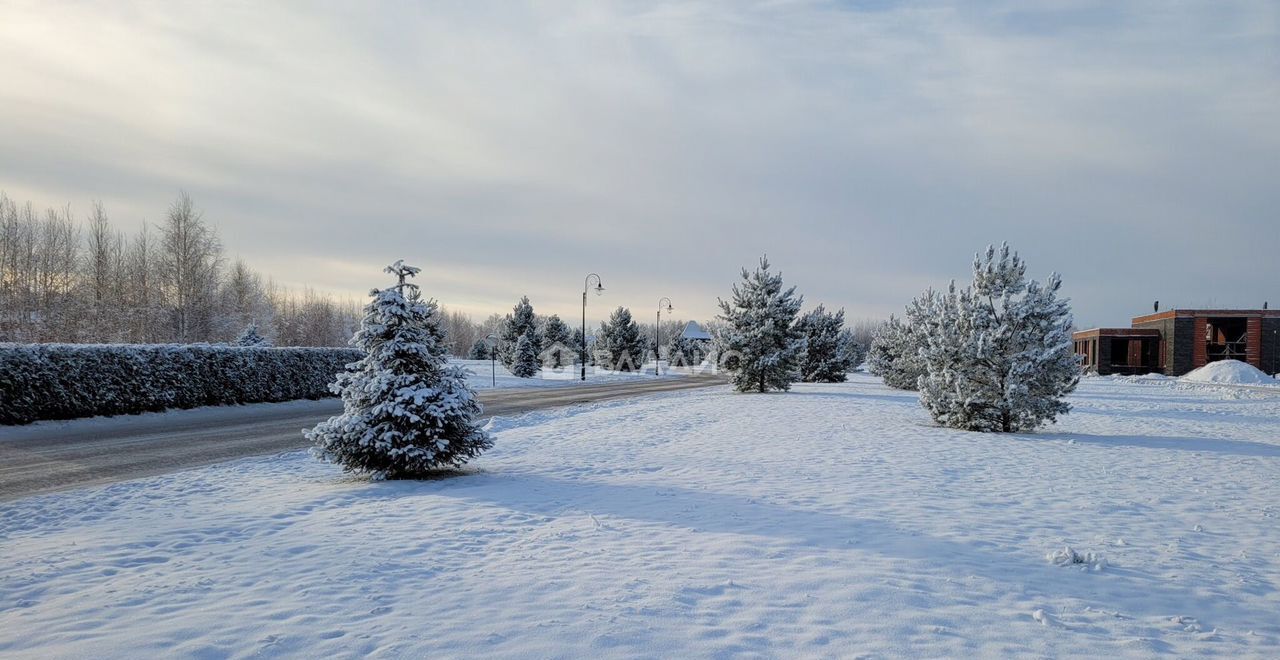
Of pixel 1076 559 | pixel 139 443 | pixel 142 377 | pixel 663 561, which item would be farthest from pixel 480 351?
pixel 1076 559

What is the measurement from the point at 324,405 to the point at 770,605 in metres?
22.7

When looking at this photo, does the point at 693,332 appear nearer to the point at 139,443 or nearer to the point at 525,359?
the point at 525,359

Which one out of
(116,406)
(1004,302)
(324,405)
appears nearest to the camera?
(1004,302)

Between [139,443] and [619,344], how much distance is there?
159ft

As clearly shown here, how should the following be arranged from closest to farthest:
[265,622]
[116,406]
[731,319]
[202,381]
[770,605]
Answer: [265,622]
[770,605]
[116,406]
[202,381]
[731,319]

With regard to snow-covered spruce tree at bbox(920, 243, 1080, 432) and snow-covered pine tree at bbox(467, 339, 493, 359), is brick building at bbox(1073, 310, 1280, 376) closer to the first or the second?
snow-covered spruce tree at bbox(920, 243, 1080, 432)

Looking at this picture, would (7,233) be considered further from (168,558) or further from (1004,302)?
(1004,302)

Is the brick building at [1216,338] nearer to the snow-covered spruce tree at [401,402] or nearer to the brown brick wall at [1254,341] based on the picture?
the brown brick wall at [1254,341]

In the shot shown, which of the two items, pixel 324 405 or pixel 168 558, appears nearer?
pixel 168 558

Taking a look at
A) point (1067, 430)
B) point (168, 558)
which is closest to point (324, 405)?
point (168, 558)

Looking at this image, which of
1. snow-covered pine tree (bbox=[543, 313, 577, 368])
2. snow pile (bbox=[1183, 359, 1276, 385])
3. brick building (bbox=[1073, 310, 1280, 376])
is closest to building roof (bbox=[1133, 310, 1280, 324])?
brick building (bbox=[1073, 310, 1280, 376])

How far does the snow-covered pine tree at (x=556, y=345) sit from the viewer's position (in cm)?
5908

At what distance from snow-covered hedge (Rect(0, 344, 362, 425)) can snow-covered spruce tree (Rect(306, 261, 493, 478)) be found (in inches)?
463

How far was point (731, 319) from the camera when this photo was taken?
2798cm
